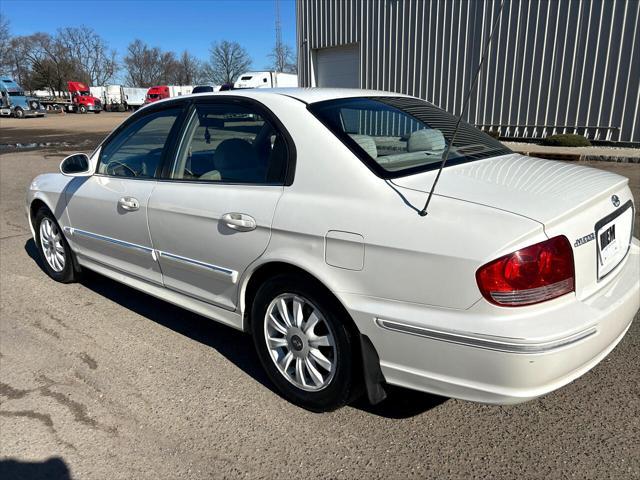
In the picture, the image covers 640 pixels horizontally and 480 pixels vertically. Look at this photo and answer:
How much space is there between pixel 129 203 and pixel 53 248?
174 centimetres

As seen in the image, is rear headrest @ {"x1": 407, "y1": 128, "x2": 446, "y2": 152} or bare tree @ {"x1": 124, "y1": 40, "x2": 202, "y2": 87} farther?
bare tree @ {"x1": 124, "y1": 40, "x2": 202, "y2": 87}

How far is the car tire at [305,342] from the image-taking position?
2541mm

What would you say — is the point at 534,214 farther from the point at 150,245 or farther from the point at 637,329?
the point at 150,245

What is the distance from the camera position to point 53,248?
15.9ft

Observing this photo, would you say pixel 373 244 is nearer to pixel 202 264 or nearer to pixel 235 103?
pixel 202 264

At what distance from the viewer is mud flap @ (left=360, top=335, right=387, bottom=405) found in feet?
7.93

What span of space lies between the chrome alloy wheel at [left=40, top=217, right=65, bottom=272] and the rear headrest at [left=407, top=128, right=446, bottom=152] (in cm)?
333

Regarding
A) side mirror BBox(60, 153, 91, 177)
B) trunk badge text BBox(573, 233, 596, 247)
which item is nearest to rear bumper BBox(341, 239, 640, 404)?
trunk badge text BBox(573, 233, 596, 247)

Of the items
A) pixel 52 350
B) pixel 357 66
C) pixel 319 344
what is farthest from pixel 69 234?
pixel 357 66

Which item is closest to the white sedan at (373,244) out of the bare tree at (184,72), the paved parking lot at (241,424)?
the paved parking lot at (241,424)

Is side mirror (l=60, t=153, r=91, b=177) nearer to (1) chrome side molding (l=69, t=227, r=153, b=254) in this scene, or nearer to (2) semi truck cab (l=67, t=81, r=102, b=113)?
(1) chrome side molding (l=69, t=227, r=153, b=254)

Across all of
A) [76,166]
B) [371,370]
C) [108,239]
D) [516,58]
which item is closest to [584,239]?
[371,370]

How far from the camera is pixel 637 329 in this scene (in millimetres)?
3598

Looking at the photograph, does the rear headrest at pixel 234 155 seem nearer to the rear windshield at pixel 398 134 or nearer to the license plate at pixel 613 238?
the rear windshield at pixel 398 134
